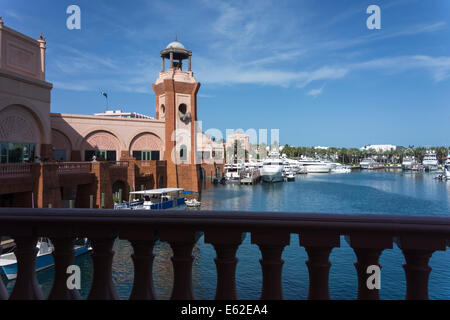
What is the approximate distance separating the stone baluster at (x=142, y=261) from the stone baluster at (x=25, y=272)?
728 mm

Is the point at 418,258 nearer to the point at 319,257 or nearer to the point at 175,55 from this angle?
the point at 319,257

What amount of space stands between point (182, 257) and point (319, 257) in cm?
100

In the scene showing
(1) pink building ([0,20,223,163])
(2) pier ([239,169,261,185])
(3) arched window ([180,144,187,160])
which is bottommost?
(2) pier ([239,169,261,185])

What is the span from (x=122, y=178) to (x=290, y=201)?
1009 inches

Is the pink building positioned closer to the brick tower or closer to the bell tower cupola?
the brick tower

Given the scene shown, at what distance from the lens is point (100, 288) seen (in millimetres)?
2500

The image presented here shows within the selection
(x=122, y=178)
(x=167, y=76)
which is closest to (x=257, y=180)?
(x=167, y=76)

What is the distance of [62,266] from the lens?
2504 millimetres

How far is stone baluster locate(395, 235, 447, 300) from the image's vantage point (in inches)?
87.2

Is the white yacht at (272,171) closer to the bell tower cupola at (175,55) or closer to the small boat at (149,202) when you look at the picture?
the bell tower cupola at (175,55)

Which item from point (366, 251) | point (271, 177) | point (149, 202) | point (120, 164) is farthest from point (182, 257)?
point (271, 177)

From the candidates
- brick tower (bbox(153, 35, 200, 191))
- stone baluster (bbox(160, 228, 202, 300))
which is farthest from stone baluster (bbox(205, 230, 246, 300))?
brick tower (bbox(153, 35, 200, 191))

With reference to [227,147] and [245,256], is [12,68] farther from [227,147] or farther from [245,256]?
[227,147]

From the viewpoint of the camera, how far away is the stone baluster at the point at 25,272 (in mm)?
2477
